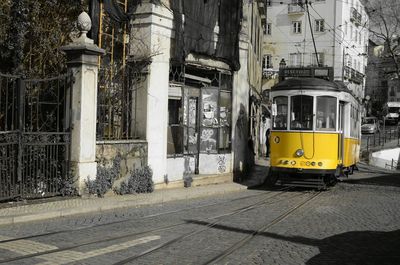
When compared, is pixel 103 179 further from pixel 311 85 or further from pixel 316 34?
pixel 316 34

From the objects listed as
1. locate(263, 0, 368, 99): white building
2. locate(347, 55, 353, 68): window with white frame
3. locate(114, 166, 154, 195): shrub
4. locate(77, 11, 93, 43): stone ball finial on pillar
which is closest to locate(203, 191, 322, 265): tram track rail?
locate(114, 166, 154, 195): shrub

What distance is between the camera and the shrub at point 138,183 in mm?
13148

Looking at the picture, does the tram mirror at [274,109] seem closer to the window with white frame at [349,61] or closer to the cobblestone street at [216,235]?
the cobblestone street at [216,235]

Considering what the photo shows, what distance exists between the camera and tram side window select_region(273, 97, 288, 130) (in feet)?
53.6

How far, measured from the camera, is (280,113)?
54.0 feet

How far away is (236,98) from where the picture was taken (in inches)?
724

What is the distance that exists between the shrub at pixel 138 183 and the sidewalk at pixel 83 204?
0.26 m

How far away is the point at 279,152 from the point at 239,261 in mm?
9455

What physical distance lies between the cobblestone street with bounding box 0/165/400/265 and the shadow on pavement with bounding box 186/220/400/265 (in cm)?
1

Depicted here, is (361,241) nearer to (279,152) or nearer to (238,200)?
(238,200)

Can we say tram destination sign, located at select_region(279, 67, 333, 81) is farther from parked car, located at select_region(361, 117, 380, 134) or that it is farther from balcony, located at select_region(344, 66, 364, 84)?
balcony, located at select_region(344, 66, 364, 84)

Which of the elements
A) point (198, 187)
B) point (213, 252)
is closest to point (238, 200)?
point (198, 187)

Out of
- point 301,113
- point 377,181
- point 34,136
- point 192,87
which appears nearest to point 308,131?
point 301,113

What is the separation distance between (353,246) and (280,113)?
28.6 feet
